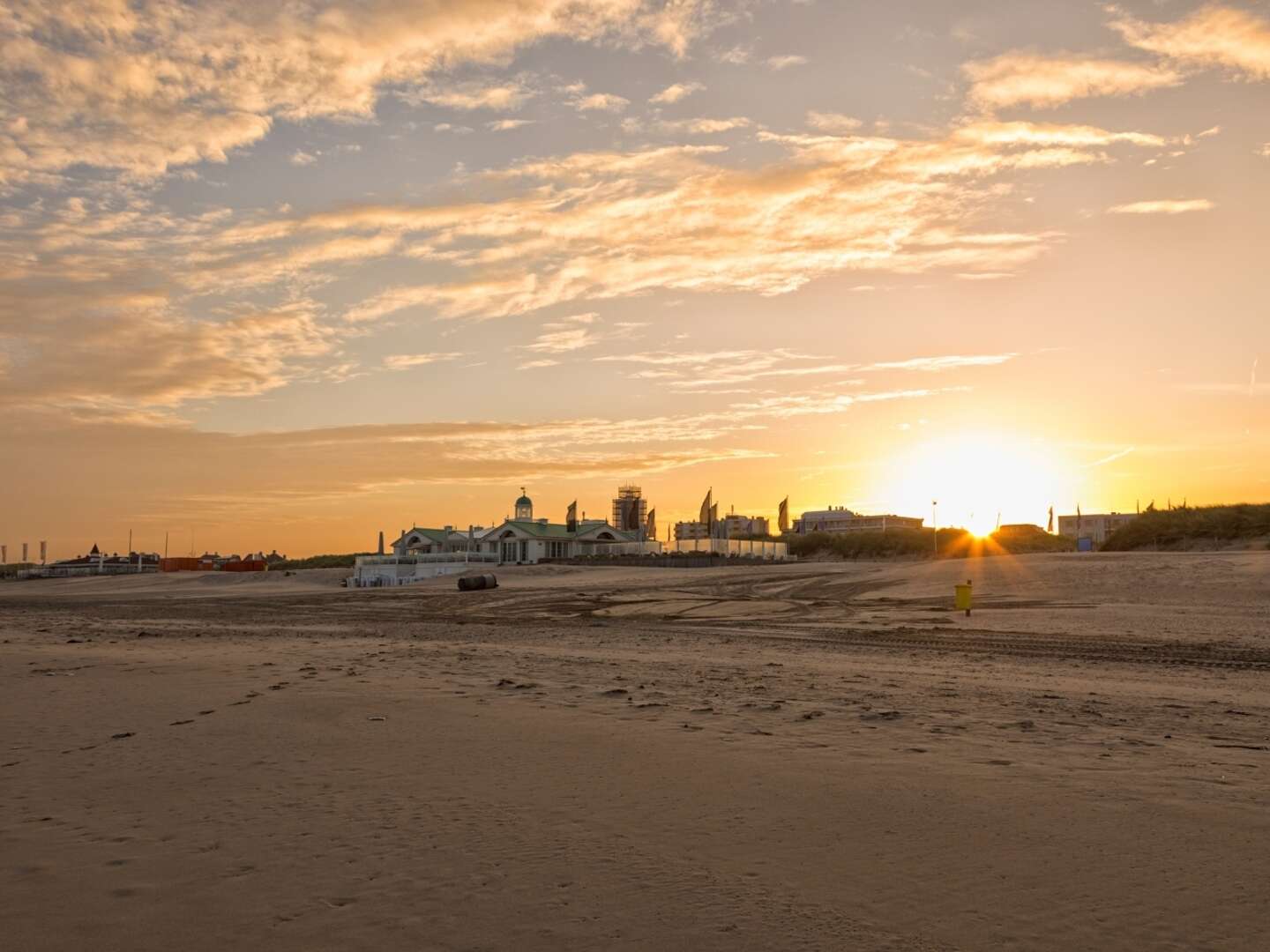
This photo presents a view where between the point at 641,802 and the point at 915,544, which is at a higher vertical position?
the point at 915,544

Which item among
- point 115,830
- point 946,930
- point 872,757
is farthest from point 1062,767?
point 115,830

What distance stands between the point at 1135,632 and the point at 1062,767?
14.2 meters

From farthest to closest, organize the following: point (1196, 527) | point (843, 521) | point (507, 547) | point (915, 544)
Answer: point (843, 521), point (507, 547), point (915, 544), point (1196, 527)

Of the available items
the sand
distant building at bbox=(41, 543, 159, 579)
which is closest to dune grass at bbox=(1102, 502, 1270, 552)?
the sand

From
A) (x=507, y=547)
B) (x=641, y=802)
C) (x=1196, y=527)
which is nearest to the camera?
(x=641, y=802)

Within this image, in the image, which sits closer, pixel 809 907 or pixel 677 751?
pixel 809 907

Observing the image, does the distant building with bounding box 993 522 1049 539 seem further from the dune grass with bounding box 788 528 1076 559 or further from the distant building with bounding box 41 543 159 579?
the distant building with bounding box 41 543 159 579

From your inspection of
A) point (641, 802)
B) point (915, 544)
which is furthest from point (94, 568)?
point (641, 802)

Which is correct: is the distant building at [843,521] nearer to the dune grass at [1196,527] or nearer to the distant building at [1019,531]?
the distant building at [1019,531]

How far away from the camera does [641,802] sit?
21.6 feet

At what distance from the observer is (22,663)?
1611 cm

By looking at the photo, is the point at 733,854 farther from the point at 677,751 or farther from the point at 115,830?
the point at 115,830

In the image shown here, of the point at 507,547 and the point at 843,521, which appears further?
the point at 843,521

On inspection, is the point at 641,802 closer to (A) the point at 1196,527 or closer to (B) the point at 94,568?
(A) the point at 1196,527
